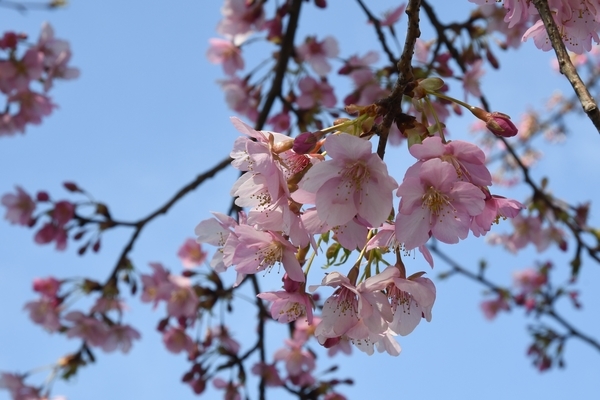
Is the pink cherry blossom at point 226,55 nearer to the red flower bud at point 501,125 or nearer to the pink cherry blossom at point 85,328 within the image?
the pink cherry blossom at point 85,328

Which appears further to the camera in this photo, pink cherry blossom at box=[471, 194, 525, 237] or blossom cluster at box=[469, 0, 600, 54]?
blossom cluster at box=[469, 0, 600, 54]

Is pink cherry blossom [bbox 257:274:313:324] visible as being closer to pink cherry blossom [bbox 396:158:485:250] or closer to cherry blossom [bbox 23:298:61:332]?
pink cherry blossom [bbox 396:158:485:250]

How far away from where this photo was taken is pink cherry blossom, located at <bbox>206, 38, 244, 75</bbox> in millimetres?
4672

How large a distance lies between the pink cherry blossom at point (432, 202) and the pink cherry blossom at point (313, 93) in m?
3.04

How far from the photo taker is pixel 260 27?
453 centimetres

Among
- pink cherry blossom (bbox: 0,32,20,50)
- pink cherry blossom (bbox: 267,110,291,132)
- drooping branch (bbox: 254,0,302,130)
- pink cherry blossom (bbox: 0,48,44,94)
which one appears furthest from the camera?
pink cherry blossom (bbox: 0,48,44,94)


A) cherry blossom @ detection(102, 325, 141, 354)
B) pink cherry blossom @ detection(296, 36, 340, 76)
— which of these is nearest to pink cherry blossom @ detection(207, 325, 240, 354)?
cherry blossom @ detection(102, 325, 141, 354)

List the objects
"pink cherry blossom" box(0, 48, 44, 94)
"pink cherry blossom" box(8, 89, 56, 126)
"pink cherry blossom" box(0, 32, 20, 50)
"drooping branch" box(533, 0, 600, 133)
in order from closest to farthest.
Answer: "drooping branch" box(533, 0, 600, 133)
"pink cherry blossom" box(0, 32, 20, 50)
"pink cherry blossom" box(0, 48, 44, 94)
"pink cherry blossom" box(8, 89, 56, 126)

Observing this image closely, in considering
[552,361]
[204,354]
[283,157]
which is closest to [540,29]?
[283,157]

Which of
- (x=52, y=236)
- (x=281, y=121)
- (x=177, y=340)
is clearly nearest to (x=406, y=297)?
(x=281, y=121)

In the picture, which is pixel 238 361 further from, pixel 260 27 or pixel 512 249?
pixel 512 249

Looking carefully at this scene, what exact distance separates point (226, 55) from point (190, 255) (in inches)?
64.9

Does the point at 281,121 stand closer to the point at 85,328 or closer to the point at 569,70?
the point at 85,328

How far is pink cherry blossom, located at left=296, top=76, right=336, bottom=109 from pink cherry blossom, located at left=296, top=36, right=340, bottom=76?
12cm
